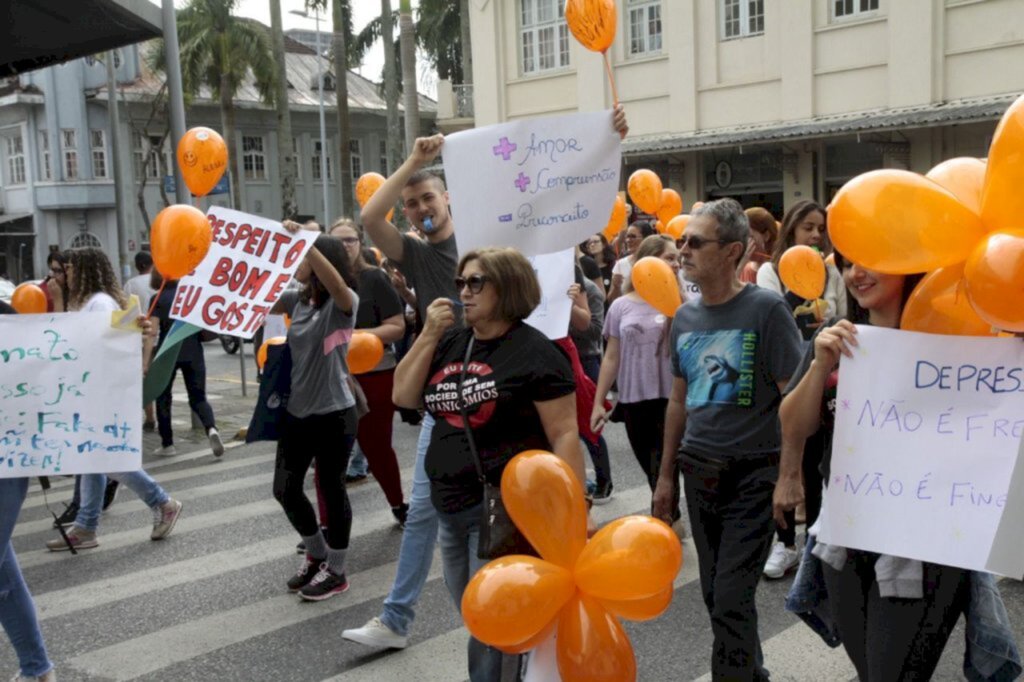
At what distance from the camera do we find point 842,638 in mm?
2971

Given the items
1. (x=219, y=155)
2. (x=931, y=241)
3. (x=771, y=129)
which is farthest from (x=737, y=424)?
(x=771, y=129)

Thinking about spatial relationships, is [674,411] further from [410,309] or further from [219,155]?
[410,309]

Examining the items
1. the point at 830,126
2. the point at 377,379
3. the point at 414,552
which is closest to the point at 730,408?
the point at 414,552

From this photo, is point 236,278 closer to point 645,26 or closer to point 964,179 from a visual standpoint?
point 964,179

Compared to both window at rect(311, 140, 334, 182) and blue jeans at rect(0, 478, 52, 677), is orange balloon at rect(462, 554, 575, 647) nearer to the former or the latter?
blue jeans at rect(0, 478, 52, 677)

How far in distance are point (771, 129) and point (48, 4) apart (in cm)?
1625

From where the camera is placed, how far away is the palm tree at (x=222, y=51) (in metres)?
33.4

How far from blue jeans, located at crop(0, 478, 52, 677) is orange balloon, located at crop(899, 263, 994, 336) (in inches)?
130

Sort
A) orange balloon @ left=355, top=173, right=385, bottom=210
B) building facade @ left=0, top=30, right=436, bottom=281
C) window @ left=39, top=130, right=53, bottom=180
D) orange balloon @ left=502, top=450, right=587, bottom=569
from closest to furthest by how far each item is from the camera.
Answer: orange balloon @ left=502, top=450, right=587, bottom=569
orange balloon @ left=355, top=173, right=385, bottom=210
building facade @ left=0, top=30, right=436, bottom=281
window @ left=39, top=130, right=53, bottom=180

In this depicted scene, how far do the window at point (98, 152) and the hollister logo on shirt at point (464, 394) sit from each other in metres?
43.3

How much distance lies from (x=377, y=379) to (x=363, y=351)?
0.79 m

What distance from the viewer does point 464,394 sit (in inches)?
134

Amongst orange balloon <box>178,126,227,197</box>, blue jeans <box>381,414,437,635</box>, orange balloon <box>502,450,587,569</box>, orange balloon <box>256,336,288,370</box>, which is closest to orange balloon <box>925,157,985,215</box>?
orange balloon <box>502,450,587,569</box>

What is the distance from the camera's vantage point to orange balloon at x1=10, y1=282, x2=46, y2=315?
777 cm
